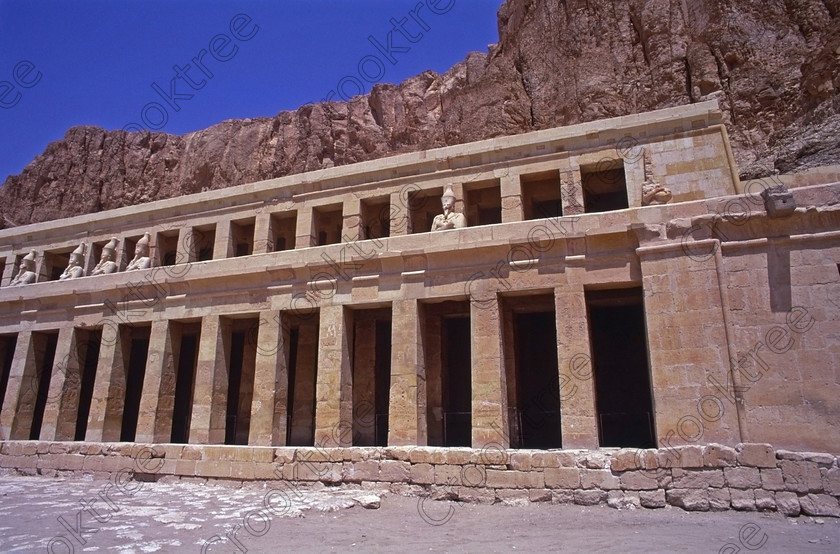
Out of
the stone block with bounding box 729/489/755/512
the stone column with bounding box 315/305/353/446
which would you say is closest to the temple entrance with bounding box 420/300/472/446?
the stone column with bounding box 315/305/353/446

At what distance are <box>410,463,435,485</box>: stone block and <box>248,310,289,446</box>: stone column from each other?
4.21m

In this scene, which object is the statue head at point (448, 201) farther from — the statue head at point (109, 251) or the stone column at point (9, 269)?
the stone column at point (9, 269)

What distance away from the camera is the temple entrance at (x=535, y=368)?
15.3 meters

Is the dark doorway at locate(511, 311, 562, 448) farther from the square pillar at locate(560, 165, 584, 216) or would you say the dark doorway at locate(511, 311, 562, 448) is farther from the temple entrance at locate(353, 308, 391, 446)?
the temple entrance at locate(353, 308, 391, 446)

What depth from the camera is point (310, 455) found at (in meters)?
13.6

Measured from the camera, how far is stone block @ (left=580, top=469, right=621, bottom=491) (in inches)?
427

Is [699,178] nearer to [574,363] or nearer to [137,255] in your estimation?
[574,363]

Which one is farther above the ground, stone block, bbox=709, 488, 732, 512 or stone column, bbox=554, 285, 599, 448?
stone column, bbox=554, 285, 599, 448

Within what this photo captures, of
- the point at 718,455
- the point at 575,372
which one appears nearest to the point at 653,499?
the point at 718,455

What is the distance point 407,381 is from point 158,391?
775cm

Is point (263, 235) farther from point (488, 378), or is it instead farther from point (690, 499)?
point (690, 499)

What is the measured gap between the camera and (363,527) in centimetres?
969

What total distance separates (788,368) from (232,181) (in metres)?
29.6

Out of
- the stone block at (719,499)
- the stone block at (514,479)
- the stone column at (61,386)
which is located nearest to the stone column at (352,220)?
the stone block at (514,479)
